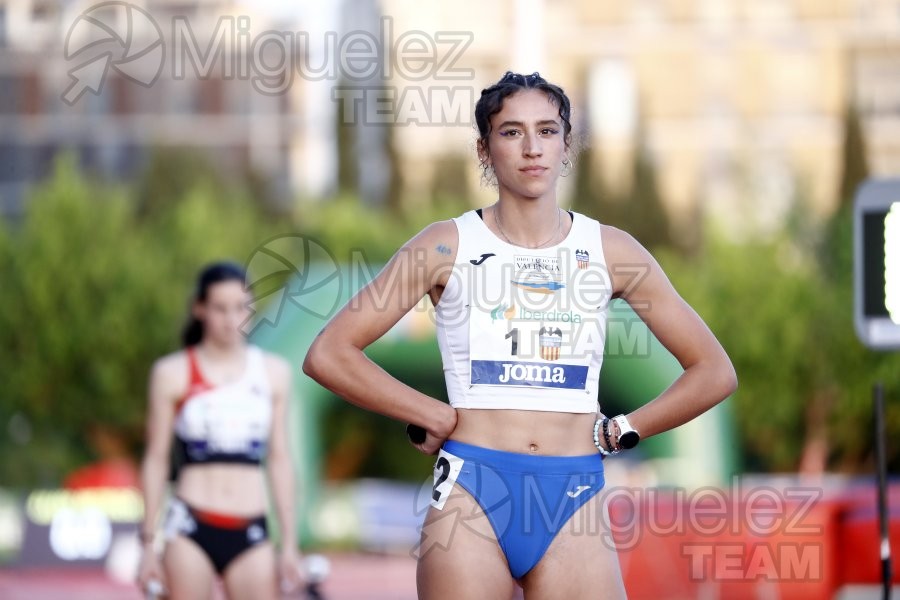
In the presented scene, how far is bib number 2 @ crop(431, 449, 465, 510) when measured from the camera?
4160 mm

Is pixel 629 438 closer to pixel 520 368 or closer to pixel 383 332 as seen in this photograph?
pixel 520 368

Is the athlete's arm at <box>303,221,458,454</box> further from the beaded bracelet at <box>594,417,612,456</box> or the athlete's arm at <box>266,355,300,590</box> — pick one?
the athlete's arm at <box>266,355,300,590</box>

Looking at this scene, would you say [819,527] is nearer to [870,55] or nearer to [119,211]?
[119,211]

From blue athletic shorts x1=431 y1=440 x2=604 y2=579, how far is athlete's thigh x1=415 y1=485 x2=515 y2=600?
0.03 meters

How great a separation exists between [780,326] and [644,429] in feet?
94.5

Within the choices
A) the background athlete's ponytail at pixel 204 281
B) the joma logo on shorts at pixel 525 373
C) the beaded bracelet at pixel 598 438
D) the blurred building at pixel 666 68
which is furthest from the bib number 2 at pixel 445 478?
the blurred building at pixel 666 68

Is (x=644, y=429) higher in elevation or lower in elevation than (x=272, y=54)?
lower

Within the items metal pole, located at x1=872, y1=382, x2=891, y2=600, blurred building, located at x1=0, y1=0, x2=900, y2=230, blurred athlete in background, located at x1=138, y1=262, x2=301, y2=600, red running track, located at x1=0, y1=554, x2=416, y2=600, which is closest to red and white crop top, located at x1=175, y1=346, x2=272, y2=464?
blurred athlete in background, located at x1=138, y1=262, x2=301, y2=600

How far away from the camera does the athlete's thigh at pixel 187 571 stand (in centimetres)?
661

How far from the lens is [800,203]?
116 ft

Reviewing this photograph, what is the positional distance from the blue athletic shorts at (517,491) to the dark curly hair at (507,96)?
3.04 ft

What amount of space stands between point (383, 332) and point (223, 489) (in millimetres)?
2934

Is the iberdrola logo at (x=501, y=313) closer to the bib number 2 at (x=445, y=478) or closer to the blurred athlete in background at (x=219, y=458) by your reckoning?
the bib number 2 at (x=445, y=478)

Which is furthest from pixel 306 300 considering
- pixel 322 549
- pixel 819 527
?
pixel 819 527
